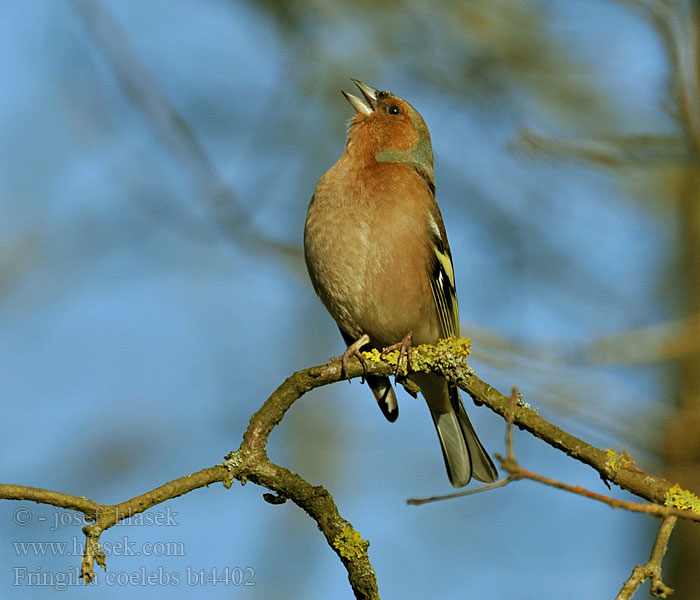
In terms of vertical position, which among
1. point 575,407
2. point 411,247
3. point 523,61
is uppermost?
point 523,61

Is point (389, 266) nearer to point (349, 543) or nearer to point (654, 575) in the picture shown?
point (349, 543)

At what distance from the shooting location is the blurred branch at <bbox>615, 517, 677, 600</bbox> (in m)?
3.01

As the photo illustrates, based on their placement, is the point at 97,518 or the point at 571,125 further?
the point at 571,125

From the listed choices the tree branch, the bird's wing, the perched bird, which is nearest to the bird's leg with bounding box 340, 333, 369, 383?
the perched bird

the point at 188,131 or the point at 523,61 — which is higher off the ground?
the point at 523,61

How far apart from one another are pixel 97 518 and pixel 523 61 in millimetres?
7909

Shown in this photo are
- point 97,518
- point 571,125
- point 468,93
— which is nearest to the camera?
point 97,518

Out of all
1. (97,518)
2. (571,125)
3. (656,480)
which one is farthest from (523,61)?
(97,518)

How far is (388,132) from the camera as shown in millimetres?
6508

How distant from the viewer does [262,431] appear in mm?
3615

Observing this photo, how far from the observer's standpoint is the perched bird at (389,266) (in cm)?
563

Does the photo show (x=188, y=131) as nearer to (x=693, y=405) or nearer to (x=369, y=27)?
(x=369, y=27)

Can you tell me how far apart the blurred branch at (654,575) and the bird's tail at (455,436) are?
2612 mm

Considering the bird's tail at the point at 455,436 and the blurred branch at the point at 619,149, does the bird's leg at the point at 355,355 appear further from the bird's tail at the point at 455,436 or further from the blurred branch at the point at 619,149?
the blurred branch at the point at 619,149
